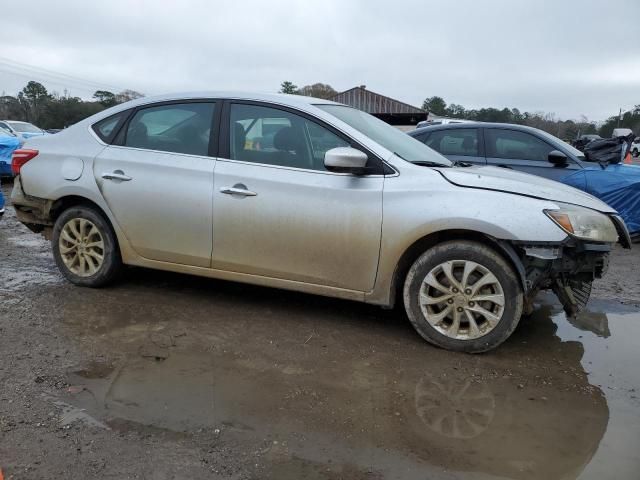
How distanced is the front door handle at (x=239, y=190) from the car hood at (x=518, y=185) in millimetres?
1348

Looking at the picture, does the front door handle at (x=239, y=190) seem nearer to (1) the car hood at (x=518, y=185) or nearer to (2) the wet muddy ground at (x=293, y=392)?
(2) the wet muddy ground at (x=293, y=392)

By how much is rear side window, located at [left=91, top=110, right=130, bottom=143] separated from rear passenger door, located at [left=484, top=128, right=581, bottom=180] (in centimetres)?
469

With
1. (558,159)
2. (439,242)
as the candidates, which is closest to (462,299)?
(439,242)

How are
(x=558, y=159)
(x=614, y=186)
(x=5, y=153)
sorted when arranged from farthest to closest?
(x=5, y=153) → (x=614, y=186) → (x=558, y=159)

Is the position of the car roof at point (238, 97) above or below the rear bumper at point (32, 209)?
above

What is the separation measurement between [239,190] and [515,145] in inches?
183

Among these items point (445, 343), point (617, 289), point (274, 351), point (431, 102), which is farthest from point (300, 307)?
point (431, 102)

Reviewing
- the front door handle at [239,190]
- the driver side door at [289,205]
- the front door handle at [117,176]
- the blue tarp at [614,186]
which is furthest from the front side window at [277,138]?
the blue tarp at [614,186]

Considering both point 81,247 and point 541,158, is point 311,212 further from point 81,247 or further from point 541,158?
point 541,158

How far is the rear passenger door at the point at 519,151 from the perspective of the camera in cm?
691

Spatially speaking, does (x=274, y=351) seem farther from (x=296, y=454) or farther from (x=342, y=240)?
(x=296, y=454)

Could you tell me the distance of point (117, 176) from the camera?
4.24 m

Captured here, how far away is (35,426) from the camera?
2594 mm

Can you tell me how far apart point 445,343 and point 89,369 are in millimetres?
2257
